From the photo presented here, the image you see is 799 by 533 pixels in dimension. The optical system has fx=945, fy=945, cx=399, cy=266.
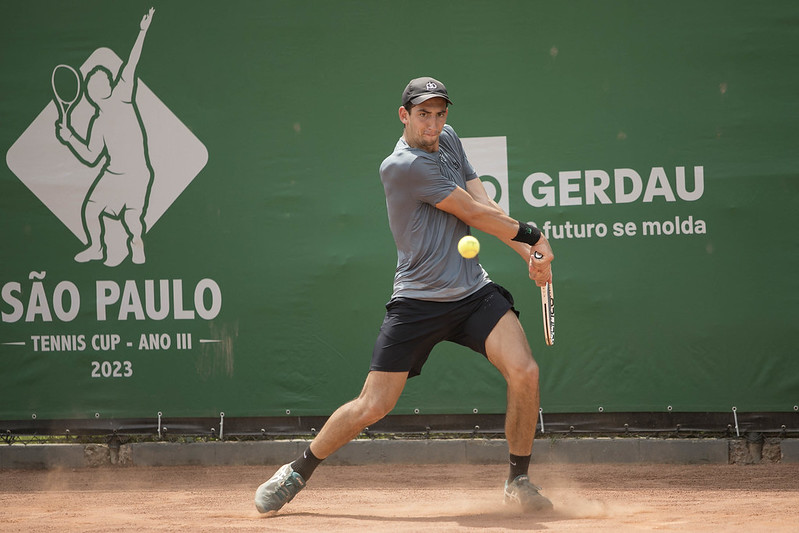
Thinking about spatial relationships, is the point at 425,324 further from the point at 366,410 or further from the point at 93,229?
the point at 93,229

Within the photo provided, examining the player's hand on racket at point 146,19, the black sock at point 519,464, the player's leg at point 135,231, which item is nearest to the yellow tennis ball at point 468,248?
the black sock at point 519,464

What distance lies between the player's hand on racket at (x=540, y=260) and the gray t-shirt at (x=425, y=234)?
27 cm

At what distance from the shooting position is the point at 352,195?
546 centimetres

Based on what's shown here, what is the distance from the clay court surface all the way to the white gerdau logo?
135cm

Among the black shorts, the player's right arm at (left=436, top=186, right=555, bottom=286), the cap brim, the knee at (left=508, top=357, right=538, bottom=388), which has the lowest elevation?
the knee at (left=508, top=357, right=538, bottom=388)

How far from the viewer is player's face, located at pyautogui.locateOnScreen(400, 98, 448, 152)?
149 inches

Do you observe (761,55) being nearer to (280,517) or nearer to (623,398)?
(623,398)

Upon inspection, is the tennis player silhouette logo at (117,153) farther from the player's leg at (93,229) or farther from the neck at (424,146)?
the neck at (424,146)

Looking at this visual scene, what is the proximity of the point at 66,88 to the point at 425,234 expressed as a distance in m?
2.86

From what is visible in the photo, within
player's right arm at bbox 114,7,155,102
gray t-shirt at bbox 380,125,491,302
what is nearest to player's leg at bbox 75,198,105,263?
player's right arm at bbox 114,7,155,102

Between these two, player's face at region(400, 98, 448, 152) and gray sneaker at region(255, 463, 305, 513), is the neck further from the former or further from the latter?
gray sneaker at region(255, 463, 305, 513)

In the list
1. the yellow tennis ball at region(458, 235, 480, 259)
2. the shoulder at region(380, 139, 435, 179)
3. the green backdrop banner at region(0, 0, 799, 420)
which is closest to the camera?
the yellow tennis ball at region(458, 235, 480, 259)

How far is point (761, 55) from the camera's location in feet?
16.8

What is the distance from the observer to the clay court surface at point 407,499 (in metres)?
3.72
